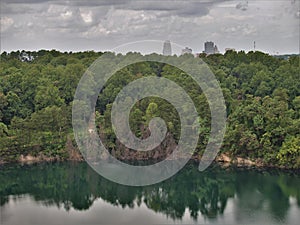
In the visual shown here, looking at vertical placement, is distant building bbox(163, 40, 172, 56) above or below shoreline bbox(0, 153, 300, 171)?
above

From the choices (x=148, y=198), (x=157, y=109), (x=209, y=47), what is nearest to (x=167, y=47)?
(x=157, y=109)

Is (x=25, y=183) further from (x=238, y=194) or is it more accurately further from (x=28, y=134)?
(x=238, y=194)

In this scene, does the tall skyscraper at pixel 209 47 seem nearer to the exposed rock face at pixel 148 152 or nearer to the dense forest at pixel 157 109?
the dense forest at pixel 157 109

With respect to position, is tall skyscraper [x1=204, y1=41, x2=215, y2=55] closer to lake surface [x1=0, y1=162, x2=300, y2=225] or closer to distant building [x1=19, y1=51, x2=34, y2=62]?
distant building [x1=19, y1=51, x2=34, y2=62]

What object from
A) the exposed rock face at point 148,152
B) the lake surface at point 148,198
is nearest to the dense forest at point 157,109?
the exposed rock face at point 148,152

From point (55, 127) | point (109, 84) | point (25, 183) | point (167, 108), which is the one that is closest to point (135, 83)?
point (109, 84)

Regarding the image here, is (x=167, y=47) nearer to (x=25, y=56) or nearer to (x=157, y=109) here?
(x=157, y=109)

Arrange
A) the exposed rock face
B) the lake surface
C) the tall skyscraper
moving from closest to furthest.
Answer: the lake surface, the exposed rock face, the tall skyscraper

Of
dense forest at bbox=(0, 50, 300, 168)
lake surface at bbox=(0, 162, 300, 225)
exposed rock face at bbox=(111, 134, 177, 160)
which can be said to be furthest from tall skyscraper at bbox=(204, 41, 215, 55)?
lake surface at bbox=(0, 162, 300, 225)
